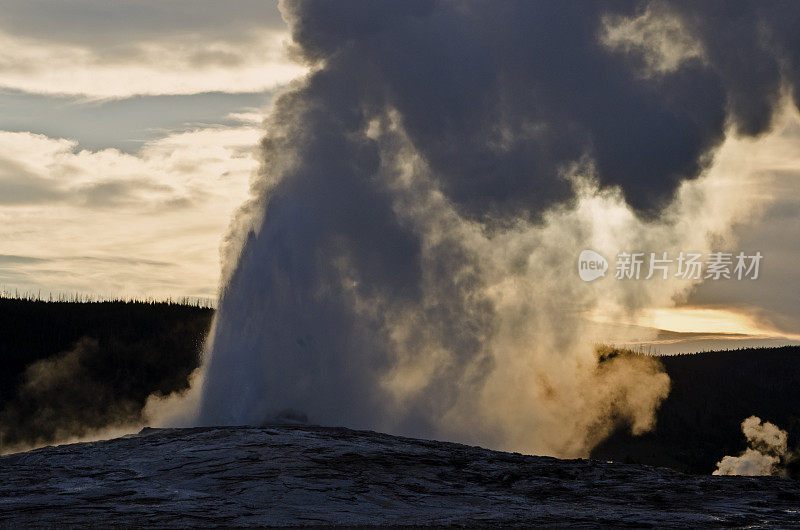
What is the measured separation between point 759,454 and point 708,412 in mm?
53193

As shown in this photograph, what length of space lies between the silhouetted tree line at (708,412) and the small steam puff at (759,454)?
5.85ft

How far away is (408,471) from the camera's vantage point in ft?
84.6

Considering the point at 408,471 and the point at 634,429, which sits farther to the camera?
the point at 634,429

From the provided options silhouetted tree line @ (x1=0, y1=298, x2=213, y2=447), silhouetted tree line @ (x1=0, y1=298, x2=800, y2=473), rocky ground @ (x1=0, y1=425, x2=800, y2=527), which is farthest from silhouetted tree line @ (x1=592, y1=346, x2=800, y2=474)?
rocky ground @ (x1=0, y1=425, x2=800, y2=527)

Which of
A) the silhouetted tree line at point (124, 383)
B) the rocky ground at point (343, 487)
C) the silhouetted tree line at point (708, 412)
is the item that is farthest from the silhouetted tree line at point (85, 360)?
the rocky ground at point (343, 487)

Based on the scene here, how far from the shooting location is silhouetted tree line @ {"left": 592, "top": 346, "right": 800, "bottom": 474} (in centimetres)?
12925

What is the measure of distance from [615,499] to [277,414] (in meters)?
19.5

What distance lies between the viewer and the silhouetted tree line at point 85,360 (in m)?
102

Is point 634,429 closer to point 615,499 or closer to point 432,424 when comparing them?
point 432,424

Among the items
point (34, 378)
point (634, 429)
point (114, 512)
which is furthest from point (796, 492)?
point (634, 429)

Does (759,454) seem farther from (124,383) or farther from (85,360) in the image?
(85,360)

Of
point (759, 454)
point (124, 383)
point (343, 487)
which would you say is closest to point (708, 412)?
point (759, 454)

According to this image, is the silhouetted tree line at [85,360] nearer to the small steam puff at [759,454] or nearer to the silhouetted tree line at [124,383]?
the silhouetted tree line at [124,383]

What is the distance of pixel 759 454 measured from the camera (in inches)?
4227
